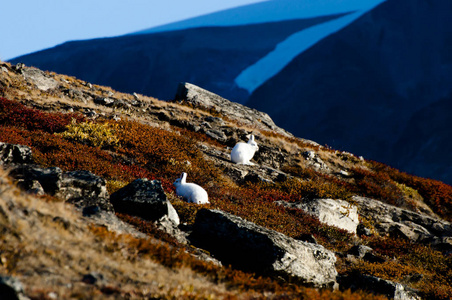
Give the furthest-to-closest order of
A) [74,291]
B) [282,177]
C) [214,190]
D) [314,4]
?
[314,4]
[282,177]
[214,190]
[74,291]

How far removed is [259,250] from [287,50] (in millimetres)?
95296

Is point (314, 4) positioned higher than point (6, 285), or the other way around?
point (314, 4)

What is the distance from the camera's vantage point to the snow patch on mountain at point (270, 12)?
10944 cm

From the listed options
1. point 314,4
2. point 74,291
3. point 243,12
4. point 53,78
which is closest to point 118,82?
point 243,12

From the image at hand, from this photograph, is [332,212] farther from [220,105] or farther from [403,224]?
[220,105]

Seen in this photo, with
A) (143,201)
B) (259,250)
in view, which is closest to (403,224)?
(259,250)

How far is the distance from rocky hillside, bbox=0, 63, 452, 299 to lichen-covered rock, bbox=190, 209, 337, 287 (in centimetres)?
4

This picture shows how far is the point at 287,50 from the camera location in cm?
9881

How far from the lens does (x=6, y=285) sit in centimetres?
450

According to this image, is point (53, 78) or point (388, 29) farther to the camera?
point (388, 29)

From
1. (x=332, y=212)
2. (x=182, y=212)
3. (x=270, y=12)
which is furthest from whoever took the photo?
(x=270, y=12)

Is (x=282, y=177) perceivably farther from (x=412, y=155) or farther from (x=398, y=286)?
(x=412, y=155)

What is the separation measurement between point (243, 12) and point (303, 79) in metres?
50.0

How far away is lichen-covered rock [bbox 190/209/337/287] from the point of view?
29.6 ft
